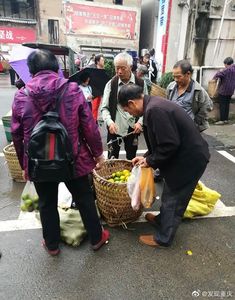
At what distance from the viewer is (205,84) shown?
795 centimetres

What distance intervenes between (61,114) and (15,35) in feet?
93.6

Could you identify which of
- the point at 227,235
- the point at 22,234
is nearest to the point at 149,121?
the point at 227,235

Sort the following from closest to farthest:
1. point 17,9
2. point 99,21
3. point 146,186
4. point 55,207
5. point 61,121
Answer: point 61,121, point 55,207, point 146,186, point 99,21, point 17,9

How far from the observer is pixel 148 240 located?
8.96 ft

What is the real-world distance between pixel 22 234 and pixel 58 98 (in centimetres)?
172

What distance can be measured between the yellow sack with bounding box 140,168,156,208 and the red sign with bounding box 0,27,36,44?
92.9 feet

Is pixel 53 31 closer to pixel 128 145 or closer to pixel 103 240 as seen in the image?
pixel 128 145

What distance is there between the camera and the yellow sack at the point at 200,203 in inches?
122

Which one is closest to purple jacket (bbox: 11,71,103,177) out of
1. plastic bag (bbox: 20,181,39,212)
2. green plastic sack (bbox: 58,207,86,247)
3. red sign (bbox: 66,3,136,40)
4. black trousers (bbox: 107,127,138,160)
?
green plastic sack (bbox: 58,207,86,247)

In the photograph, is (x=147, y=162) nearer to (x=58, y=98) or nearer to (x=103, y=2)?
(x=58, y=98)

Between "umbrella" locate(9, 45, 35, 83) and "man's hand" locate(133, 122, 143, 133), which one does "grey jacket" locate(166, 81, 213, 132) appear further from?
"umbrella" locate(9, 45, 35, 83)

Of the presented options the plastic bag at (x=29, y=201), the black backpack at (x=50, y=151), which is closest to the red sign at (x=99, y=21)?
the plastic bag at (x=29, y=201)

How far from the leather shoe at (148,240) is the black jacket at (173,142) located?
68cm

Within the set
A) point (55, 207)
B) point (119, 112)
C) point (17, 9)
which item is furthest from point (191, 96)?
point (17, 9)
